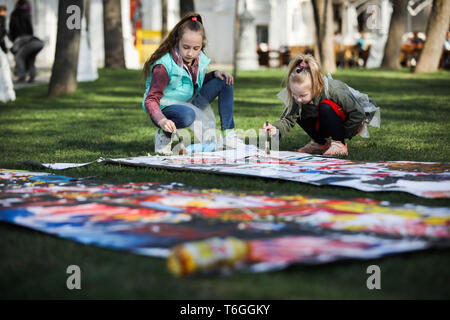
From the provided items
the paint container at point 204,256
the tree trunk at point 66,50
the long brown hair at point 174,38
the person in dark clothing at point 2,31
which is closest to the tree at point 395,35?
the person in dark clothing at point 2,31

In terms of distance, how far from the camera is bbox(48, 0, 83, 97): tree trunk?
1016 cm

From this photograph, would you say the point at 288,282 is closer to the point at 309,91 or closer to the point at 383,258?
the point at 383,258

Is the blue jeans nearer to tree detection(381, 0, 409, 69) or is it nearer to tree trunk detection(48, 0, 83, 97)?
tree trunk detection(48, 0, 83, 97)

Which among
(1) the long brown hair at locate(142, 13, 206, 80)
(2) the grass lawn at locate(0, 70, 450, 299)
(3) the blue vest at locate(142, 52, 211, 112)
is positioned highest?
(1) the long brown hair at locate(142, 13, 206, 80)

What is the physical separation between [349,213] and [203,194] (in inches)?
32.2

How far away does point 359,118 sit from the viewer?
493 centimetres

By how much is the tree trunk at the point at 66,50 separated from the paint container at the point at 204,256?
28.3 feet

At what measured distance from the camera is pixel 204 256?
2.06 meters

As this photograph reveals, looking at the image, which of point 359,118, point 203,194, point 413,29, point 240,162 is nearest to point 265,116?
point 359,118

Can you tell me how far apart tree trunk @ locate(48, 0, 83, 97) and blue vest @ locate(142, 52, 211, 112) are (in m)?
5.42

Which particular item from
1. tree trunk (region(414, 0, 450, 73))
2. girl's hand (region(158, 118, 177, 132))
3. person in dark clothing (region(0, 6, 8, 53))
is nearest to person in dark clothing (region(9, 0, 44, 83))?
person in dark clothing (region(0, 6, 8, 53))

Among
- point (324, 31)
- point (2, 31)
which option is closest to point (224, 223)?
point (2, 31)

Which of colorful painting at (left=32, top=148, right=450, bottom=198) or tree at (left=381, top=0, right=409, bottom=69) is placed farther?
tree at (left=381, top=0, right=409, bottom=69)

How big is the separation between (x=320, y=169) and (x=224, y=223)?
1505 mm
